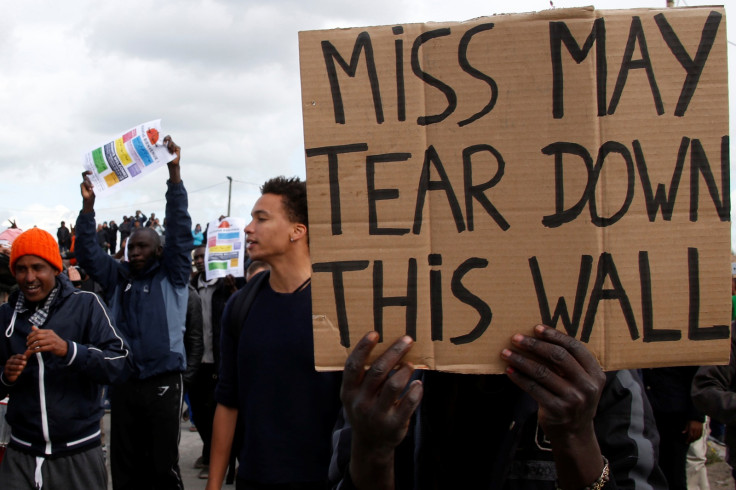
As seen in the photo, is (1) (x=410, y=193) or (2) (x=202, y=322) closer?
(1) (x=410, y=193)

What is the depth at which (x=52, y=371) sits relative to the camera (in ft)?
12.0

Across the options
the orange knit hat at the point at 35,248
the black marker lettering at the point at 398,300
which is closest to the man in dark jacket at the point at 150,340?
the orange knit hat at the point at 35,248

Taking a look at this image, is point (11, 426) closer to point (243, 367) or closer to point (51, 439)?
point (51, 439)

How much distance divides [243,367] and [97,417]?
1225mm

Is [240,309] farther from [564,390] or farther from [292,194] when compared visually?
[564,390]

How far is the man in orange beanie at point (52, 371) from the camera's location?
11.7 ft

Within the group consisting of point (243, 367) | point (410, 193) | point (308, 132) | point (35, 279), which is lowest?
point (243, 367)

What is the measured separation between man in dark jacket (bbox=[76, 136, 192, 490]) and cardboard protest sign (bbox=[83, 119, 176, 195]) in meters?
0.33

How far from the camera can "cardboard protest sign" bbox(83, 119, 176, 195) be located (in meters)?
4.39

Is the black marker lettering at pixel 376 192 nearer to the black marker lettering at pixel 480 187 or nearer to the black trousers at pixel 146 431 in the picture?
the black marker lettering at pixel 480 187

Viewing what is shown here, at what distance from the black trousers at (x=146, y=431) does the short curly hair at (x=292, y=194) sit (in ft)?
6.89

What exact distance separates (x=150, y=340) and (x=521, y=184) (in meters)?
3.95

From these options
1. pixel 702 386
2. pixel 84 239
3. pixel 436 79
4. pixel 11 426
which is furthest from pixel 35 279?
pixel 702 386

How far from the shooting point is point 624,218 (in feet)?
4.96
